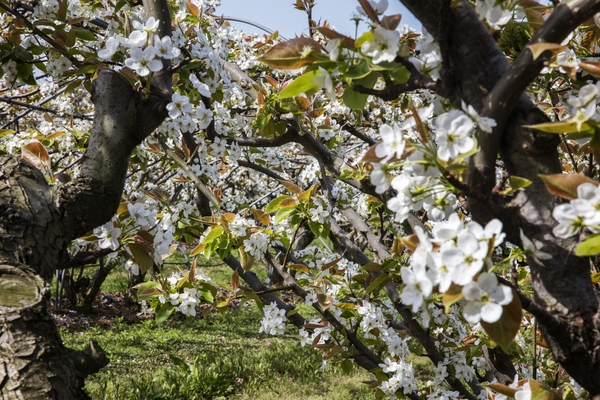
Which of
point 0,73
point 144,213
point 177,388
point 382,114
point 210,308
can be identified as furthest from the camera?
point 177,388

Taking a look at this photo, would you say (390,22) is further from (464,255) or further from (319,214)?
(319,214)

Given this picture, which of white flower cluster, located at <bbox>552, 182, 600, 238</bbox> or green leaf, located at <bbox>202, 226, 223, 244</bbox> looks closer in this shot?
white flower cluster, located at <bbox>552, 182, 600, 238</bbox>

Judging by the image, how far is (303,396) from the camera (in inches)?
170

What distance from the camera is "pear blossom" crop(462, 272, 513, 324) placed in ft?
1.91

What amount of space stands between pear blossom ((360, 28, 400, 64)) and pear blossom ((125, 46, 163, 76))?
26.3 inches

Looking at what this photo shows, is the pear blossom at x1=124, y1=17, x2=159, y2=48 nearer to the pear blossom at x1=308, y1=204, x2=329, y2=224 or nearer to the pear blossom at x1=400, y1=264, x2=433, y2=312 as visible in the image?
the pear blossom at x1=308, y1=204, x2=329, y2=224

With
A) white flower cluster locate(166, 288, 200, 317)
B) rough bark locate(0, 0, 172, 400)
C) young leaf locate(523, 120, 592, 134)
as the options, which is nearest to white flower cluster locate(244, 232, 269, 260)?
white flower cluster locate(166, 288, 200, 317)

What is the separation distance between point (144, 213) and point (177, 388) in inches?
122

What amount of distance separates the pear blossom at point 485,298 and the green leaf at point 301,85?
391 mm

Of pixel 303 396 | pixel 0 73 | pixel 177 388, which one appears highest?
pixel 0 73

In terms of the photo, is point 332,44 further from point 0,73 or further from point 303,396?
point 303,396

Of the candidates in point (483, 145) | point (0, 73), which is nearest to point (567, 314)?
point (483, 145)

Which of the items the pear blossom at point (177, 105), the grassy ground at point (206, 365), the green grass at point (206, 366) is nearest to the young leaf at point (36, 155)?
the pear blossom at point (177, 105)

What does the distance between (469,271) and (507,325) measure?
0.38 feet
